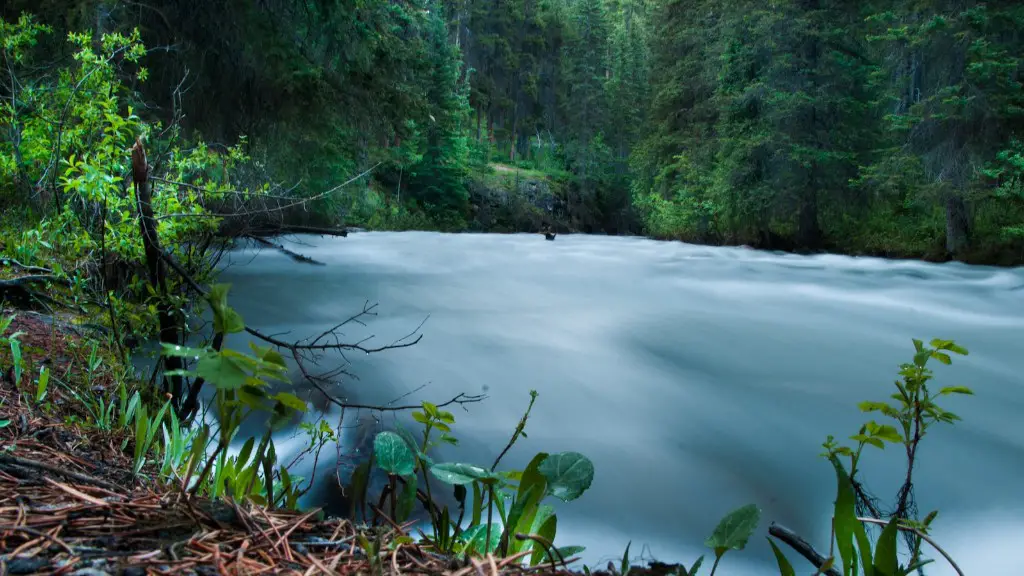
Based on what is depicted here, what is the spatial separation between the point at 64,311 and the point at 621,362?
13.3 feet

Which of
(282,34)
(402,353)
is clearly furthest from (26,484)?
(282,34)

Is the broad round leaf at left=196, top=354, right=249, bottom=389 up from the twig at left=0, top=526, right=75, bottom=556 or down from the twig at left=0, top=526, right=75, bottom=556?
up

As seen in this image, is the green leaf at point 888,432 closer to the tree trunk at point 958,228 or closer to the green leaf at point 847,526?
the green leaf at point 847,526

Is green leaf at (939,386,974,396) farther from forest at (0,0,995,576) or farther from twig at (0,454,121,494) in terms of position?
twig at (0,454,121,494)

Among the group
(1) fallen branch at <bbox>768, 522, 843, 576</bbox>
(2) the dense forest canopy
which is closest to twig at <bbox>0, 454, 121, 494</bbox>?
(1) fallen branch at <bbox>768, 522, 843, 576</bbox>

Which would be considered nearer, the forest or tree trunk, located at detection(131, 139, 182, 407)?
the forest

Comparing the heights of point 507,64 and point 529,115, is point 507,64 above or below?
above

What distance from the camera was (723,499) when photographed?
273 centimetres

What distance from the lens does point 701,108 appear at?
2156cm

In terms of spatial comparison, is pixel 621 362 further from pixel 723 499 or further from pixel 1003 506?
pixel 1003 506

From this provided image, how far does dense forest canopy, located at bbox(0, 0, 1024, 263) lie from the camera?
6.84 meters

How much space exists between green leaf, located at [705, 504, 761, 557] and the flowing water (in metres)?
1.12

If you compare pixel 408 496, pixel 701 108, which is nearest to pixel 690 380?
pixel 408 496

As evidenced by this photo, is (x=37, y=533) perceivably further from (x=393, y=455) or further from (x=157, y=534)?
(x=393, y=455)
